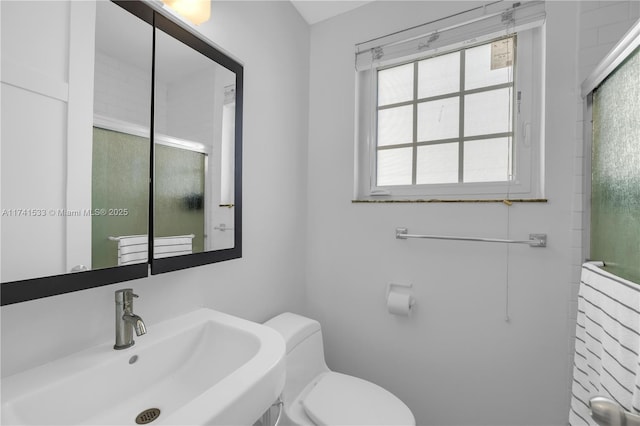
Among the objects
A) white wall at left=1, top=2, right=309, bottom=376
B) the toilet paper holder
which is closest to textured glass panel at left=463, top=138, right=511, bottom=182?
the toilet paper holder

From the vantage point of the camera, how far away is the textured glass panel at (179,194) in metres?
0.90

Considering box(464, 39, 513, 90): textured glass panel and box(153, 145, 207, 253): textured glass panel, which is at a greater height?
box(464, 39, 513, 90): textured glass panel

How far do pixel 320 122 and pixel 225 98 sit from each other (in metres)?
0.69

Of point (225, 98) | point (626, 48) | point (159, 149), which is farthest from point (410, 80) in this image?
point (159, 149)

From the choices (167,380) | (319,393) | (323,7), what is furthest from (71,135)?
(323,7)

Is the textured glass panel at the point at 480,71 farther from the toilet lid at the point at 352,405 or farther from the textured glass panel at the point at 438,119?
the toilet lid at the point at 352,405

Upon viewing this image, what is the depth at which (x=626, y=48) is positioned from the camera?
2.53 ft

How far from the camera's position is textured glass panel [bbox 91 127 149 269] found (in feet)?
2.41

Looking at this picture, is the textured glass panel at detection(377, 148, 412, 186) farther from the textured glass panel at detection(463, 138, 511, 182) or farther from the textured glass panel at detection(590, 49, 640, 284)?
the textured glass panel at detection(590, 49, 640, 284)

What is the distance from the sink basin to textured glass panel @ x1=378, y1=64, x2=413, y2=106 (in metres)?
1.38

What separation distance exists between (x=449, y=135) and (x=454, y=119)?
0.27 feet

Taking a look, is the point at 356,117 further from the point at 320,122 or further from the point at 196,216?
the point at 196,216

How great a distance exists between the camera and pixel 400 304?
54.3 inches

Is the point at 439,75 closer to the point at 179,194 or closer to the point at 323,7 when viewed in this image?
the point at 323,7
